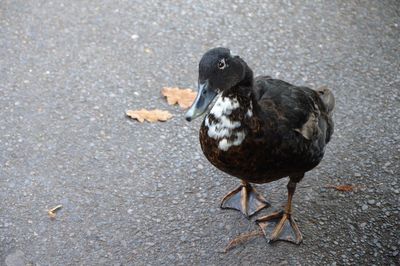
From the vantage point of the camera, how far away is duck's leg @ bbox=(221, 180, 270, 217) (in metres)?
3.95

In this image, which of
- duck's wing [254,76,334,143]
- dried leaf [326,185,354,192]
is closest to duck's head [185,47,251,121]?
duck's wing [254,76,334,143]

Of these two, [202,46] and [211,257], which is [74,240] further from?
[202,46]

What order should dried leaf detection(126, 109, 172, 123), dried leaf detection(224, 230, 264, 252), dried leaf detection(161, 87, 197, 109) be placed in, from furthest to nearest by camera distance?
dried leaf detection(161, 87, 197, 109)
dried leaf detection(126, 109, 172, 123)
dried leaf detection(224, 230, 264, 252)

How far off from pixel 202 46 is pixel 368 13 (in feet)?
5.10

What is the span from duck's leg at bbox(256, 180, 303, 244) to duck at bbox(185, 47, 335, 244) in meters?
0.32

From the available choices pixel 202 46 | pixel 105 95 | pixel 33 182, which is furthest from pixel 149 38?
pixel 33 182

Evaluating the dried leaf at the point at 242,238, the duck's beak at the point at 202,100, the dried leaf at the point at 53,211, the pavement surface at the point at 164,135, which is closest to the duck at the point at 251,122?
the duck's beak at the point at 202,100

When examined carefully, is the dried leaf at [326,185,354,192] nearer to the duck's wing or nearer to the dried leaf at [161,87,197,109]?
the duck's wing

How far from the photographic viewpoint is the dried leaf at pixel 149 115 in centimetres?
454

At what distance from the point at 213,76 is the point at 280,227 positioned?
116 cm

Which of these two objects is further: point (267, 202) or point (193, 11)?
point (193, 11)

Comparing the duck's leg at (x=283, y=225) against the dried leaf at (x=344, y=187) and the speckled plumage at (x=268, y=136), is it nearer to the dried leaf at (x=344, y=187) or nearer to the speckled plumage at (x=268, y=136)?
the speckled plumage at (x=268, y=136)

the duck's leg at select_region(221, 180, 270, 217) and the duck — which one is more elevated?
the duck

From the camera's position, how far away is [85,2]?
5512 millimetres
